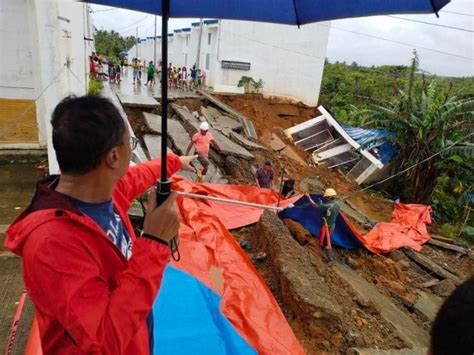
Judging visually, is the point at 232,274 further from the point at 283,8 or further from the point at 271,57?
the point at 271,57

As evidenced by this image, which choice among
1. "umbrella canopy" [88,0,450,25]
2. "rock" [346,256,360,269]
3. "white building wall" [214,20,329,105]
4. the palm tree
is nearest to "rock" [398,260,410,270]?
"rock" [346,256,360,269]

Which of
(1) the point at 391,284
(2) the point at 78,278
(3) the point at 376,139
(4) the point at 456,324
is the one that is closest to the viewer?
(4) the point at 456,324

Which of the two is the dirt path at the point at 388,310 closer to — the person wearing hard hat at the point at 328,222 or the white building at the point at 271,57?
the person wearing hard hat at the point at 328,222

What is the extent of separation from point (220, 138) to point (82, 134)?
33.0 ft

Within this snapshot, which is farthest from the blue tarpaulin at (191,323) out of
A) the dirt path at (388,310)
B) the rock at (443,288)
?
the rock at (443,288)

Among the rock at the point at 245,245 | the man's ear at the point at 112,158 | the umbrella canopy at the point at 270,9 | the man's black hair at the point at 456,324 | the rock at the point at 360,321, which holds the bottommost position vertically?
the rock at the point at 360,321

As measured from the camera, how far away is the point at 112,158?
4.00 ft

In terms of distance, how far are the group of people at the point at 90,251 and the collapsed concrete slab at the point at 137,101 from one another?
37.4ft

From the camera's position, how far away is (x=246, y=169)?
384 inches

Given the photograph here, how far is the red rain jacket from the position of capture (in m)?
0.98

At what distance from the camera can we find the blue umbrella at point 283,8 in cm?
204

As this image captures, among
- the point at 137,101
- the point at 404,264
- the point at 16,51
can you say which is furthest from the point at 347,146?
the point at 16,51

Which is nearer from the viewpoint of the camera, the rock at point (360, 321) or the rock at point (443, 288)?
the rock at point (360, 321)

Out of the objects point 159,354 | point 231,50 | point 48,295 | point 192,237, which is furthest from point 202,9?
point 231,50
